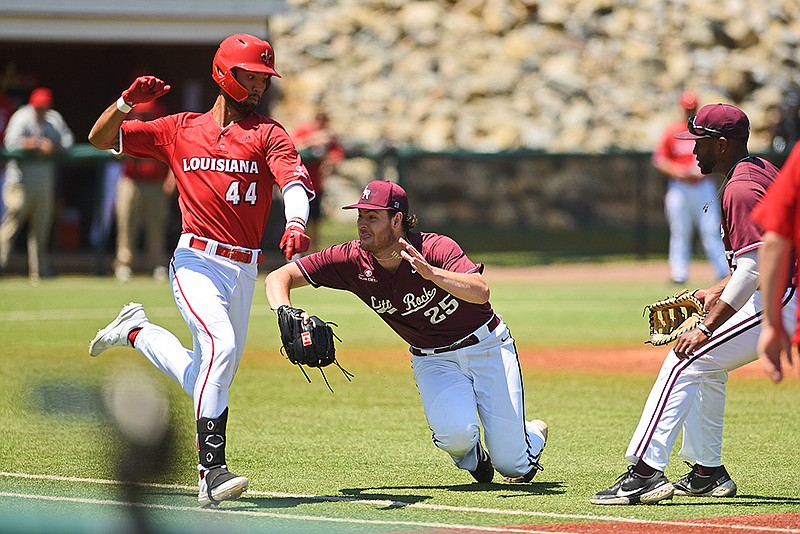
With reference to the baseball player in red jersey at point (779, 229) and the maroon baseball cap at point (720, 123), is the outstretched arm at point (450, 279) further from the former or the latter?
the baseball player in red jersey at point (779, 229)

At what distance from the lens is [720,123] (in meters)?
6.45

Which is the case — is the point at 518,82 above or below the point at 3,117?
above

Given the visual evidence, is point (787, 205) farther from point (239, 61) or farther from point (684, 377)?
point (239, 61)

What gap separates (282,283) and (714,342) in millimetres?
2181

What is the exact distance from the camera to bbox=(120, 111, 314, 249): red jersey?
6.78m

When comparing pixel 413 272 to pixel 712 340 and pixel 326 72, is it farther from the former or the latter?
pixel 326 72

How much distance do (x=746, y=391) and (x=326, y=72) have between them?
2404 centimetres

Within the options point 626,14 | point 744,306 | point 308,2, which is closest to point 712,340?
point 744,306

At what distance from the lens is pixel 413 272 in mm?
6879

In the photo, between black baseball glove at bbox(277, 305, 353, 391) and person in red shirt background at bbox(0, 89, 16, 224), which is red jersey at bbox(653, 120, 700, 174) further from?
black baseball glove at bbox(277, 305, 353, 391)

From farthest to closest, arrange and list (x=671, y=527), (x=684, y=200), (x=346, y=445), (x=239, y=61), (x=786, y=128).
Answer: (x=786, y=128)
(x=684, y=200)
(x=346, y=445)
(x=239, y=61)
(x=671, y=527)

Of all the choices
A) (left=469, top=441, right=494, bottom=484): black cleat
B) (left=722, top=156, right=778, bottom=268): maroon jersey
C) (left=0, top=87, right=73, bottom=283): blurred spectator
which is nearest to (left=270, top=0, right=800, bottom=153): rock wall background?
(left=0, top=87, right=73, bottom=283): blurred spectator

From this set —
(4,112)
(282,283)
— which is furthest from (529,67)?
(282,283)

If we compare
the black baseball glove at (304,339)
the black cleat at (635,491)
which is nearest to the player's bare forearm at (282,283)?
the black baseball glove at (304,339)
